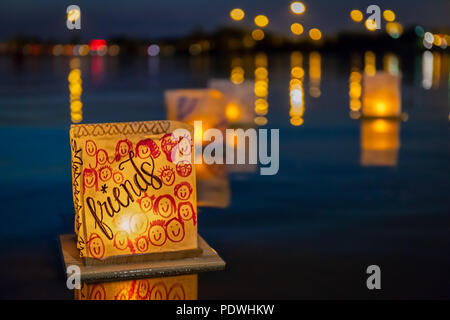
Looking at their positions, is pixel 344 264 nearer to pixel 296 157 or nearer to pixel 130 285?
pixel 130 285

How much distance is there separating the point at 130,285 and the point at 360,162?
24.1 ft

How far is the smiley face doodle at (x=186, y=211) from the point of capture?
7.29 m

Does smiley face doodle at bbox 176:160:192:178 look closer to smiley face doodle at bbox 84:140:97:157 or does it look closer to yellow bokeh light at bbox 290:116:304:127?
smiley face doodle at bbox 84:140:97:157

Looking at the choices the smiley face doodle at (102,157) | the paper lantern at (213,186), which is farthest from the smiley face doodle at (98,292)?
the paper lantern at (213,186)

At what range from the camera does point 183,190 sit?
23.9 feet

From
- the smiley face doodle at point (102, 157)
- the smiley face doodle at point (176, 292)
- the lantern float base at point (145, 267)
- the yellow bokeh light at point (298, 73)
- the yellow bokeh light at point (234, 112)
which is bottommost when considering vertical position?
the smiley face doodle at point (176, 292)

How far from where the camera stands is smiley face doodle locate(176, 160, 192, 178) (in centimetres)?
726

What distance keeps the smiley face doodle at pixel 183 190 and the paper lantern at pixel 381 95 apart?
1302 cm

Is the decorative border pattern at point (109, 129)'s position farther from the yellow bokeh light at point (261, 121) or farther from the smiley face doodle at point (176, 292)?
the yellow bokeh light at point (261, 121)

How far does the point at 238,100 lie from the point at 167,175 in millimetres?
→ 11873

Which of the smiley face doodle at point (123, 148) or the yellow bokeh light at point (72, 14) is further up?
the yellow bokeh light at point (72, 14)

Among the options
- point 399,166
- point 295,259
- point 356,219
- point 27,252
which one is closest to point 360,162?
point 399,166

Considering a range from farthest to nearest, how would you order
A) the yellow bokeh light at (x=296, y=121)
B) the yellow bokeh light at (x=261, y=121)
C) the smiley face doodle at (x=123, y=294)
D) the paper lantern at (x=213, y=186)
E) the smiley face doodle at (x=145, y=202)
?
the yellow bokeh light at (x=296, y=121) → the yellow bokeh light at (x=261, y=121) → the paper lantern at (x=213, y=186) → the smiley face doodle at (x=145, y=202) → the smiley face doodle at (x=123, y=294)

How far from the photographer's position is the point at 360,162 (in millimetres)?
13508
